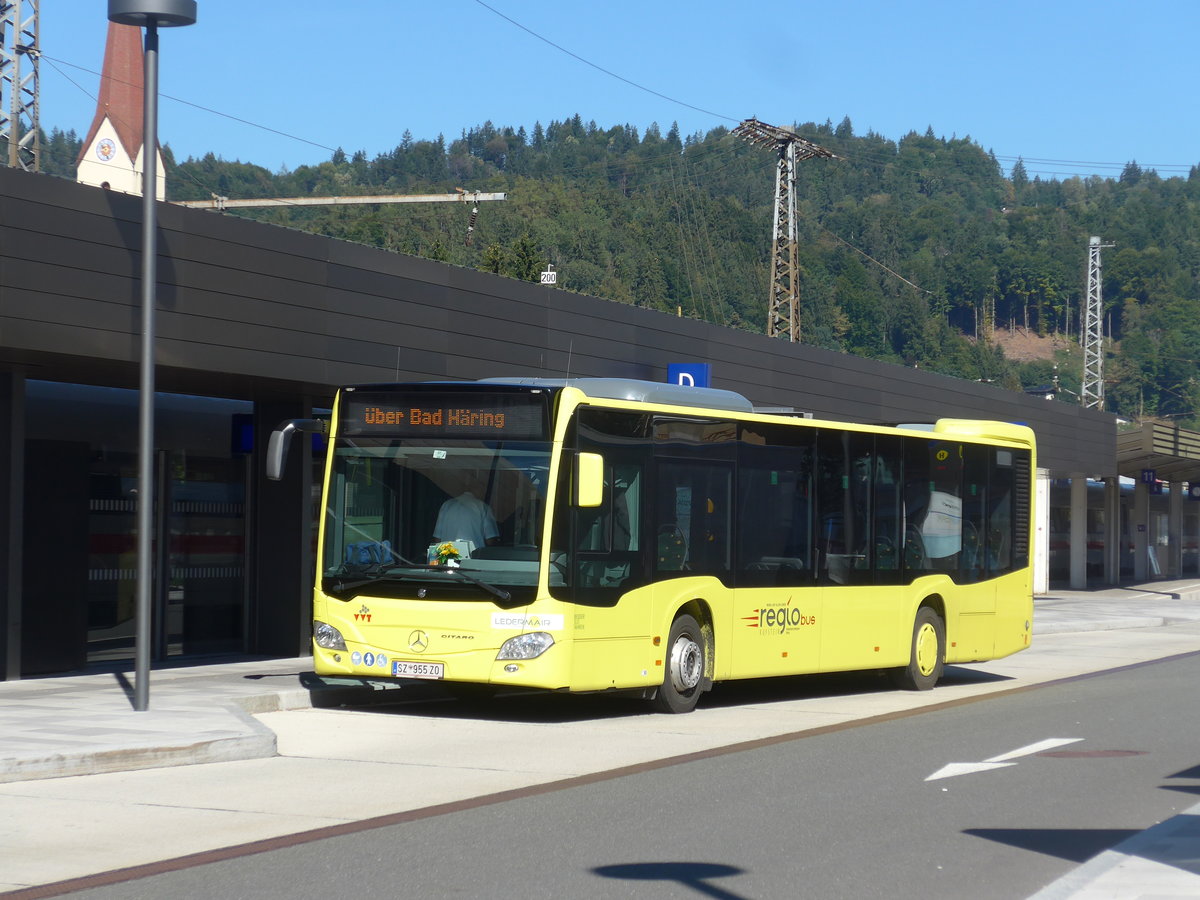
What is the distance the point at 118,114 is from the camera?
266 feet

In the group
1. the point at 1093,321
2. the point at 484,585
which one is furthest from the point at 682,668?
the point at 1093,321

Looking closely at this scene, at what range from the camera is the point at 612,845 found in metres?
7.88

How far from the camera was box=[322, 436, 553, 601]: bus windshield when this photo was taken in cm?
1318

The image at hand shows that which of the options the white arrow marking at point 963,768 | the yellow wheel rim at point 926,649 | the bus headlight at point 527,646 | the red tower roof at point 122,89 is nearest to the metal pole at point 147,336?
the bus headlight at point 527,646

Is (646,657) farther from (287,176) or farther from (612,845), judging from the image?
(287,176)

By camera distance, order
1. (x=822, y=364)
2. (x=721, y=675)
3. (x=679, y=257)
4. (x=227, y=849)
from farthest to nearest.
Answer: (x=679, y=257), (x=822, y=364), (x=721, y=675), (x=227, y=849)

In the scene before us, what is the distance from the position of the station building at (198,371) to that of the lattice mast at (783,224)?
78.2 ft

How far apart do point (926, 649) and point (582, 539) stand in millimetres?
6001

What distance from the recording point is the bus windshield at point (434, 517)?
13180 mm

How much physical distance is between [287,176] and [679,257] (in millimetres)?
31300

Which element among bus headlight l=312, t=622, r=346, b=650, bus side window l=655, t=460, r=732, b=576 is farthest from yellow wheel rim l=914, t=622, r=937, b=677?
bus headlight l=312, t=622, r=346, b=650

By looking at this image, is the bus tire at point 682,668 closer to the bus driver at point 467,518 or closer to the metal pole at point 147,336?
the bus driver at point 467,518

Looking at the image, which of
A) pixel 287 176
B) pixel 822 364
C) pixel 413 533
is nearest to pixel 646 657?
pixel 413 533

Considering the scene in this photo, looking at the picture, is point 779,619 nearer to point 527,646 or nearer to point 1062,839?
point 527,646
